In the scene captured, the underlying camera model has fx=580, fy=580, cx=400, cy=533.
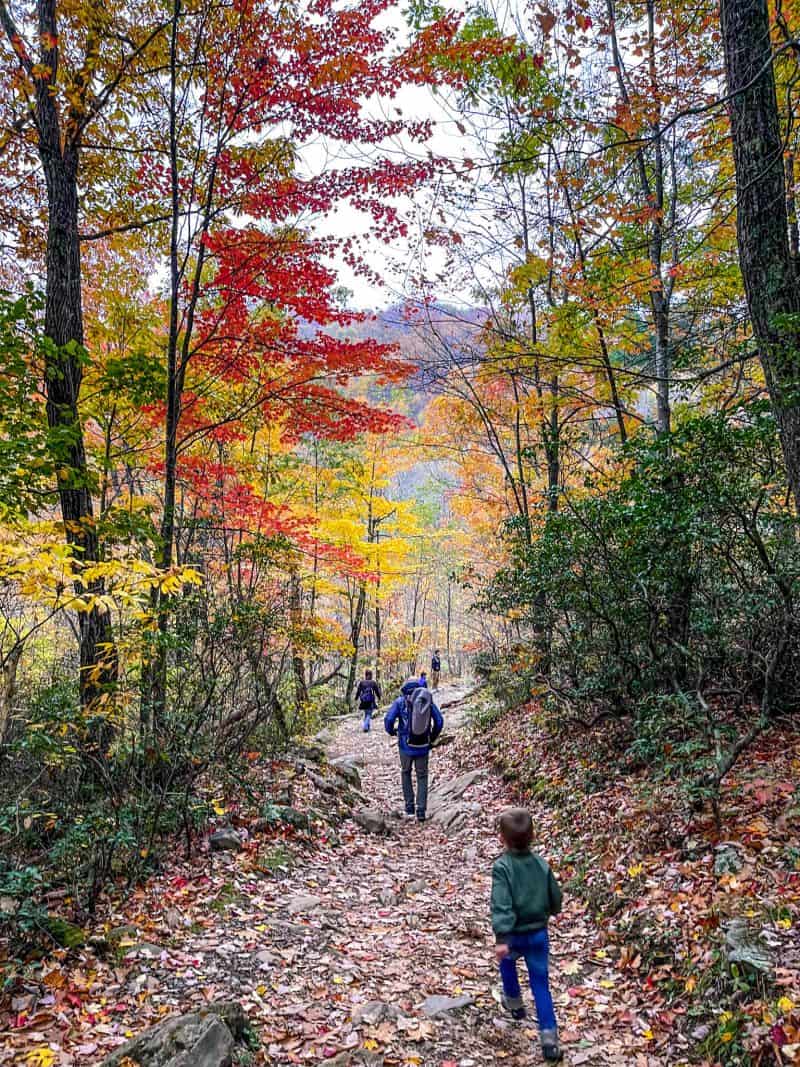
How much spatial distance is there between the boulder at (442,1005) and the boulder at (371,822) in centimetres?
388

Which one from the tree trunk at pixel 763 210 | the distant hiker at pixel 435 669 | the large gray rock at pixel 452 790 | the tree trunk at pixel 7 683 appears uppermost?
the tree trunk at pixel 763 210

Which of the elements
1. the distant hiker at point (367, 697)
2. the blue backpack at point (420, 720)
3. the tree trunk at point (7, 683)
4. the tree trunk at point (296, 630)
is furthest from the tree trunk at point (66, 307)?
the distant hiker at point (367, 697)

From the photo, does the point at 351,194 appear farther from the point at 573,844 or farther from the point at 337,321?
the point at 573,844

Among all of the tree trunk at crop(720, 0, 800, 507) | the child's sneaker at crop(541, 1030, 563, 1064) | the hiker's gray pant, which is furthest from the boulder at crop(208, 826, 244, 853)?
the tree trunk at crop(720, 0, 800, 507)

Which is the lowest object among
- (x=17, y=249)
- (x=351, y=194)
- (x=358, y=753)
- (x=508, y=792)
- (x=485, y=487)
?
(x=358, y=753)

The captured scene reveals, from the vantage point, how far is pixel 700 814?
492cm

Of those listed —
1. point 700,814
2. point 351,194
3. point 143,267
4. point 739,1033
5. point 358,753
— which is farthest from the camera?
point 358,753

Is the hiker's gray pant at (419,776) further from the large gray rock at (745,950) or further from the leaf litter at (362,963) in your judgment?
the large gray rock at (745,950)

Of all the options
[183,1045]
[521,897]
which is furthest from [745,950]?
[183,1045]

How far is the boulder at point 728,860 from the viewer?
4.12 metres

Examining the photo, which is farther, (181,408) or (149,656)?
(181,408)

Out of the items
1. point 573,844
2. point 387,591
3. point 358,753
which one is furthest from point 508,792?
point 387,591

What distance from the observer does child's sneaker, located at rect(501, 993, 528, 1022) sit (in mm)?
3635

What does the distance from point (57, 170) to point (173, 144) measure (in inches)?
53.5
